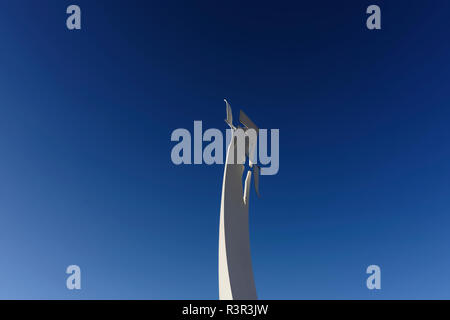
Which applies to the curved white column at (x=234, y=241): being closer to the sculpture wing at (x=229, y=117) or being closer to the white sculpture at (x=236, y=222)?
the white sculpture at (x=236, y=222)

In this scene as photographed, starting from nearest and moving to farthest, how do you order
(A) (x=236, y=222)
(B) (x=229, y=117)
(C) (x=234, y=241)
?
1. (C) (x=234, y=241)
2. (A) (x=236, y=222)
3. (B) (x=229, y=117)

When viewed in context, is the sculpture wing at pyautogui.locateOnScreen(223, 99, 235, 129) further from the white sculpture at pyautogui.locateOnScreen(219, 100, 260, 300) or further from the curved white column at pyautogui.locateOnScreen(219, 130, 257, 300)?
the curved white column at pyautogui.locateOnScreen(219, 130, 257, 300)

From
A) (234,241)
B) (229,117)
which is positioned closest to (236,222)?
(234,241)

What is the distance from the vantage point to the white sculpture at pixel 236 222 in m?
14.5

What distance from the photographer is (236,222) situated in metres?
15.9

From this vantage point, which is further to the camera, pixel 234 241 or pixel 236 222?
pixel 236 222

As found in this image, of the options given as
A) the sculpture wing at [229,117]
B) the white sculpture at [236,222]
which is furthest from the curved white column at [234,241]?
the sculpture wing at [229,117]

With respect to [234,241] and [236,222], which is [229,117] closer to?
[236,222]
